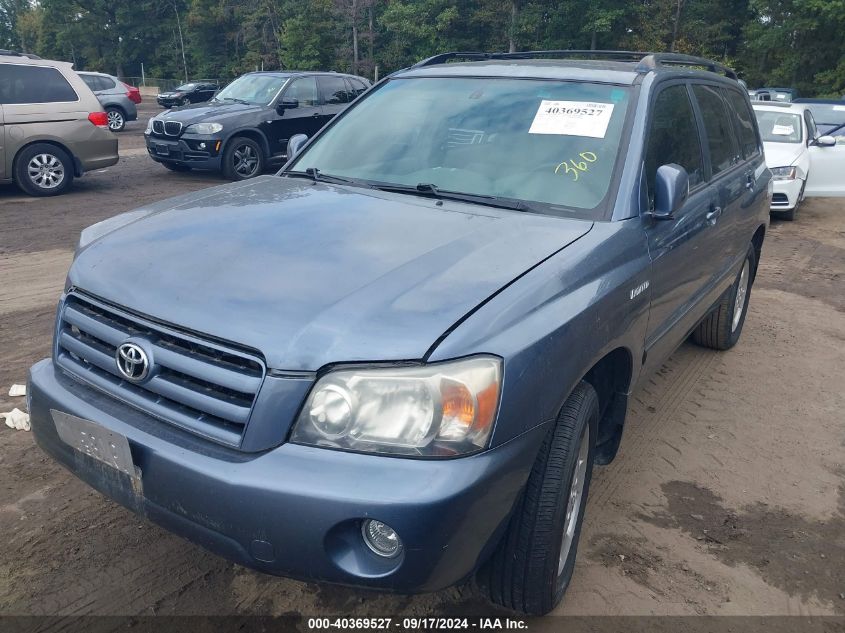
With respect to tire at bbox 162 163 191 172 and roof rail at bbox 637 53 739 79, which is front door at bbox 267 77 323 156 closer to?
tire at bbox 162 163 191 172

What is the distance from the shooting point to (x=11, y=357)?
14.9 ft

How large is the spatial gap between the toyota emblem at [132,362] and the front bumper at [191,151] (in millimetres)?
10011

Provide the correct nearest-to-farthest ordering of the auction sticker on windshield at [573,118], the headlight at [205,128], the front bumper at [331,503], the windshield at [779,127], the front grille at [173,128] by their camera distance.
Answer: the front bumper at [331,503], the auction sticker on windshield at [573,118], the windshield at [779,127], the headlight at [205,128], the front grille at [173,128]

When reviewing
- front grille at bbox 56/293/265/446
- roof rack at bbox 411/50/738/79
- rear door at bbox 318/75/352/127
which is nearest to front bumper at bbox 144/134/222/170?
rear door at bbox 318/75/352/127

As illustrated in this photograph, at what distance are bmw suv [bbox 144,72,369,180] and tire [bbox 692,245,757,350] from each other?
28.3 feet

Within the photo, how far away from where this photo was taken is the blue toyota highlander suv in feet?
6.34

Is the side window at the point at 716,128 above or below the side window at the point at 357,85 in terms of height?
above

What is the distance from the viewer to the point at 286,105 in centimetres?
1224

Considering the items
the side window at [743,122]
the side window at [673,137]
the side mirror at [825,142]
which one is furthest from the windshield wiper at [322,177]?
the side mirror at [825,142]

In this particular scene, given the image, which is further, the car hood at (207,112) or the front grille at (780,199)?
the car hood at (207,112)

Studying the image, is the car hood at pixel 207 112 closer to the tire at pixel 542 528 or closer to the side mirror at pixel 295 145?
the side mirror at pixel 295 145

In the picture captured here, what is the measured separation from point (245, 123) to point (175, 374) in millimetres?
10460

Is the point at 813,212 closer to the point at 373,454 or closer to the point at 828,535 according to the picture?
A: the point at 828,535

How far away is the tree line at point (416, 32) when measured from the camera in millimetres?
38625
